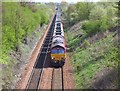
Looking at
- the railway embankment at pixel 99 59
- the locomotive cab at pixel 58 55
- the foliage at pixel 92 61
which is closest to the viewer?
the railway embankment at pixel 99 59

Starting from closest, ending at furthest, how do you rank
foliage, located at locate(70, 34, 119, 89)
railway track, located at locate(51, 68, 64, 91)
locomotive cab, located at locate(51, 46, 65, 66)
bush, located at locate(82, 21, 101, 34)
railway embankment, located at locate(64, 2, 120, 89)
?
railway embankment, located at locate(64, 2, 120, 89) < railway track, located at locate(51, 68, 64, 91) < foliage, located at locate(70, 34, 119, 89) < locomotive cab, located at locate(51, 46, 65, 66) < bush, located at locate(82, 21, 101, 34)

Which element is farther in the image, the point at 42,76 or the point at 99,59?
the point at 99,59

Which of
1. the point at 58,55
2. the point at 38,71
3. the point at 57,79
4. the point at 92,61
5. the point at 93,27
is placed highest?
the point at 93,27

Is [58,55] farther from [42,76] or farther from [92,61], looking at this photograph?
[42,76]

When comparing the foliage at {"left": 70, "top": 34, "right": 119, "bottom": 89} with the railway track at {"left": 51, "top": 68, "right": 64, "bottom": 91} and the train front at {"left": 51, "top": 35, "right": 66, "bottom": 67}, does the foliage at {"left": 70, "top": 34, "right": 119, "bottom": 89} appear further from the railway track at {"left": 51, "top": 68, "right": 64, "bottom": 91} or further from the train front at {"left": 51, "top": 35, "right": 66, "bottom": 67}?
the train front at {"left": 51, "top": 35, "right": 66, "bottom": 67}

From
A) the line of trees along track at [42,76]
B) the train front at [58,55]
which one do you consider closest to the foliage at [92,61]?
the train front at [58,55]

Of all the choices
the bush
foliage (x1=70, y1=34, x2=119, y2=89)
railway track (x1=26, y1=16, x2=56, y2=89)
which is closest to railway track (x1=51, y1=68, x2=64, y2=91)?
railway track (x1=26, y1=16, x2=56, y2=89)

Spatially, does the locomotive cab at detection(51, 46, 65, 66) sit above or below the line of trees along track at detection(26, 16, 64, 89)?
above

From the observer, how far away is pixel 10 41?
36.6 metres

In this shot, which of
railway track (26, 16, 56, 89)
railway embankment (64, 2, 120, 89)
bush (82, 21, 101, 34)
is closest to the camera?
railway embankment (64, 2, 120, 89)

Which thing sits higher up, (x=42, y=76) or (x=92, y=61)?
(x=92, y=61)

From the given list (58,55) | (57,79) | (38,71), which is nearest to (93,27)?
(58,55)

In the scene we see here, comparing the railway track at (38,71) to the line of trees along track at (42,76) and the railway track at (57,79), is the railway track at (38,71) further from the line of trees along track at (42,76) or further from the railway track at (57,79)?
the railway track at (57,79)

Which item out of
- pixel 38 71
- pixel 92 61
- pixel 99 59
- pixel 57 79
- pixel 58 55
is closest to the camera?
pixel 57 79
